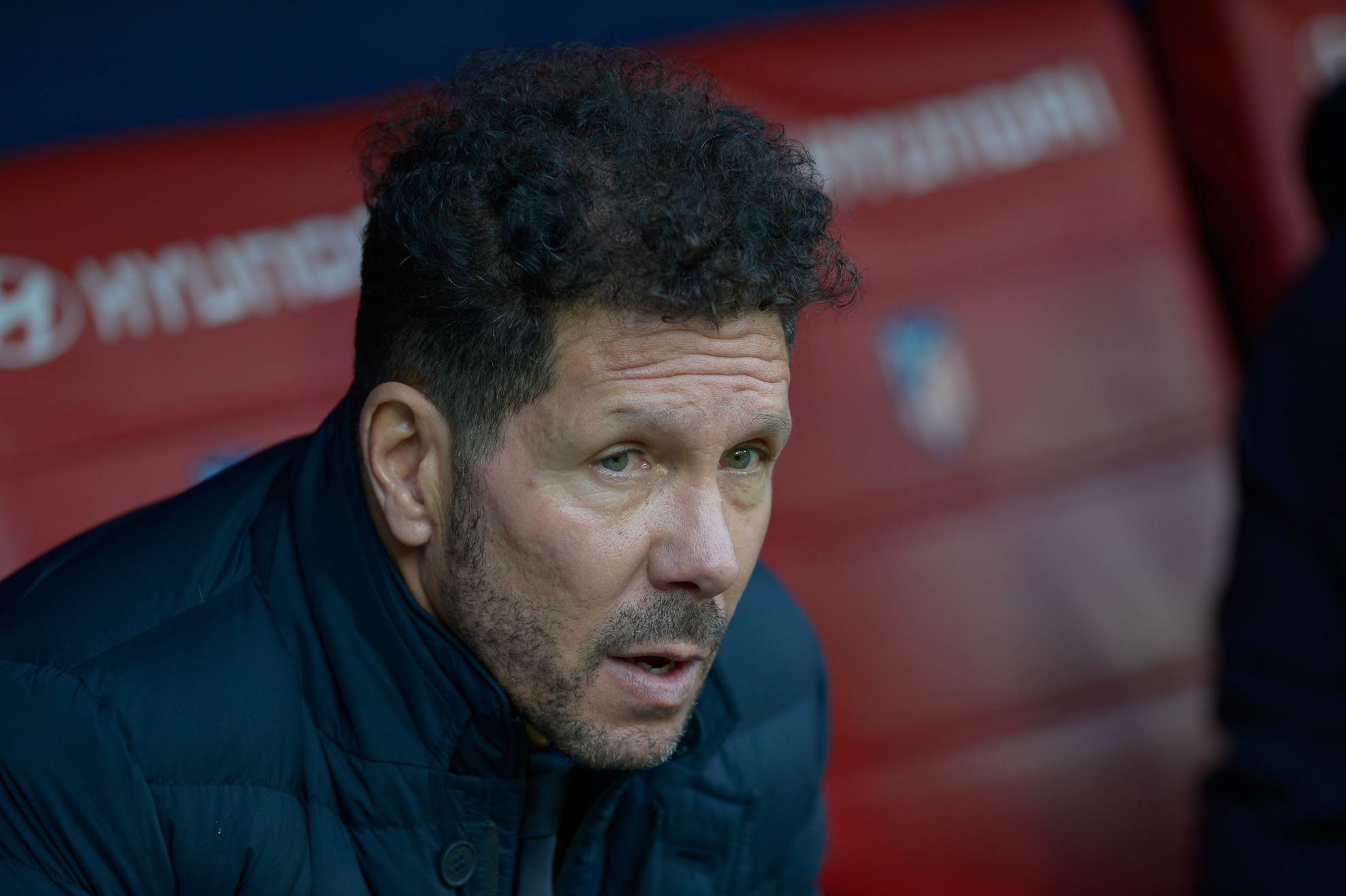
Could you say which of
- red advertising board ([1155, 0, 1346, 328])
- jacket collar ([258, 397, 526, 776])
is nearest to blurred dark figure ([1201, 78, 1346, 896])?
red advertising board ([1155, 0, 1346, 328])

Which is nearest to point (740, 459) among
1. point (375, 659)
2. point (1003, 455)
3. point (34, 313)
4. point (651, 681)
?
point (651, 681)

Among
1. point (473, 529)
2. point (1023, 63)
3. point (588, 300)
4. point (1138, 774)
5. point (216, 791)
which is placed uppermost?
point (1023, 63)

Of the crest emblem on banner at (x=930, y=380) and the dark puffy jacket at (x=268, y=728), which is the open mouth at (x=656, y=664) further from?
the crest emblem on banner at (x=930, y=380)

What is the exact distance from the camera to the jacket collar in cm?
119

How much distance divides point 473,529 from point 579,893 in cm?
41

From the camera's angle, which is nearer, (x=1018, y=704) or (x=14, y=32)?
(x=14, y=32)

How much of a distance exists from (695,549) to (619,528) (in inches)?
2.7

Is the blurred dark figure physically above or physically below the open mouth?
below

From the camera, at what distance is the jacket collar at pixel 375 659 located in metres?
1.19

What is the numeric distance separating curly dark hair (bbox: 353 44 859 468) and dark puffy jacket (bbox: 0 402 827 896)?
17cm

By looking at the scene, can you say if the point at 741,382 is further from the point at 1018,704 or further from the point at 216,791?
the point at 1018,704

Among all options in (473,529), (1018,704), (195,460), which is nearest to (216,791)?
(473,529)

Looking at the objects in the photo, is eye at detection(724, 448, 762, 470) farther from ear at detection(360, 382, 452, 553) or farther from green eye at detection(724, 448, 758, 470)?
ear at detection(360, 382, 452, 553)

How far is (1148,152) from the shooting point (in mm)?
2814
